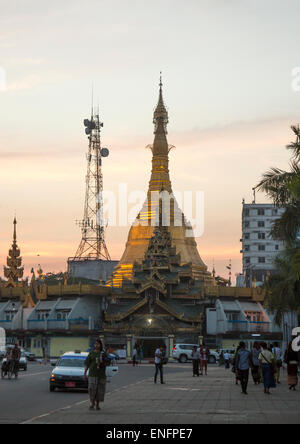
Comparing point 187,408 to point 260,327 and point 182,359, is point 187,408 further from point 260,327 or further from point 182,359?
point 260,327

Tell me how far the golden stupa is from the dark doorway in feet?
48.1

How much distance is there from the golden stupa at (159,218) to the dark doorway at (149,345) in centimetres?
1467

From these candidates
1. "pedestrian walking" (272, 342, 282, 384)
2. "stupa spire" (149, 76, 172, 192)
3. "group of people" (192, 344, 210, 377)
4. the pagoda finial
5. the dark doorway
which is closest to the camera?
"pedestrian walking" (272, 342, 282, 384)

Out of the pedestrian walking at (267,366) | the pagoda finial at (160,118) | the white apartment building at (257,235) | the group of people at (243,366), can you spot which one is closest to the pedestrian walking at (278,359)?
the group of people at (243,366)

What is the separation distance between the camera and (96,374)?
23.4 m

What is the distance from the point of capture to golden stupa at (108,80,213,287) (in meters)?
99.8

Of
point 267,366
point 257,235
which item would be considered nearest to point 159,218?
point 257,235

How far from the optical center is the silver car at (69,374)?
105 feet

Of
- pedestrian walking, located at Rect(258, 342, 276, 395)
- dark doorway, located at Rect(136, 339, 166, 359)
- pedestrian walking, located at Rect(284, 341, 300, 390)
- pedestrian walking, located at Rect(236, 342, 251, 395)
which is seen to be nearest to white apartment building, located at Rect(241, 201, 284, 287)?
dark doorway, located at Rect(136, 339, 166, 359)

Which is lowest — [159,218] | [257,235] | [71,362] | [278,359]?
[71,362]

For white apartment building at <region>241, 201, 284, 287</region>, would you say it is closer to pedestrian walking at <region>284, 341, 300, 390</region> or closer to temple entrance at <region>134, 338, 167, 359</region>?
temple entrance at <region>134, 338, 167, 359</region>

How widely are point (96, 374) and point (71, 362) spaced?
965 centimetres
